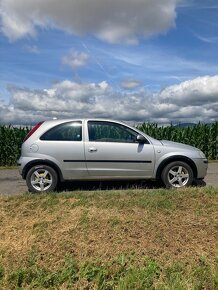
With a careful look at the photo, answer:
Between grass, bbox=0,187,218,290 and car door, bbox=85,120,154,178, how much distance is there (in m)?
1.26

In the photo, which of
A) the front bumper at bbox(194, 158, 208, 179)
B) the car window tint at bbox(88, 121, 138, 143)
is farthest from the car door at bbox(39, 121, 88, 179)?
the front bumper at bbox(194, 158, 208, 179)

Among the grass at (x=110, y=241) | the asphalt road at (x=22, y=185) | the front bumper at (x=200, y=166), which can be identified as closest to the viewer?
the grass at (x=110, y=241)

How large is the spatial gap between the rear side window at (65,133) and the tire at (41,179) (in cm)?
69

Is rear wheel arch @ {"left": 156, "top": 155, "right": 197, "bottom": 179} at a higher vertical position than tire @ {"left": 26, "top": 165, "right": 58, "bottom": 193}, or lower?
higher

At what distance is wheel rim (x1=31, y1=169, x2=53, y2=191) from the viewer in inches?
359

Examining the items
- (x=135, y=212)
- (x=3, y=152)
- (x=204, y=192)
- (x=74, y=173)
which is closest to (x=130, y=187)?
(x=74, y=173)

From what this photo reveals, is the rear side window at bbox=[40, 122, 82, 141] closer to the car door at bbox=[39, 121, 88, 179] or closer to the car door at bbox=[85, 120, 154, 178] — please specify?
the car door at bbox=[39, 121, 88, 179]

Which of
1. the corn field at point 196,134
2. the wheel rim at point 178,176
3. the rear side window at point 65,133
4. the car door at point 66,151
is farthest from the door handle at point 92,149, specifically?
the corn field at point 196,134

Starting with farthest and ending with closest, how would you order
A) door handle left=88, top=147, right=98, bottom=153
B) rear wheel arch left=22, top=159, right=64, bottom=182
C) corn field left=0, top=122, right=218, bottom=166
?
corn field left=0, top=122, right=218, bottom=166 < door handle left=88, top=147, right=98, bottom=153 < rear wheel arch left=22, top=159, right=64, bottom=182

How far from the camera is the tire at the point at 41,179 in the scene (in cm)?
910

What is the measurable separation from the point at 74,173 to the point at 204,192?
2.91 meters

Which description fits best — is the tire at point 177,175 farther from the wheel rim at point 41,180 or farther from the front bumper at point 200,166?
the wheel rim at point 41,180

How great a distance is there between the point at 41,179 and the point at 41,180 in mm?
22

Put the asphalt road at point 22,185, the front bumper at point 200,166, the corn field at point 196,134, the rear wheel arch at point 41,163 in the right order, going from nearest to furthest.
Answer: the rear wheel arch at point 41,163 < the front bumper at point 200,166 < the asphalt road at point 22,185 < the corn field at point 196,134
